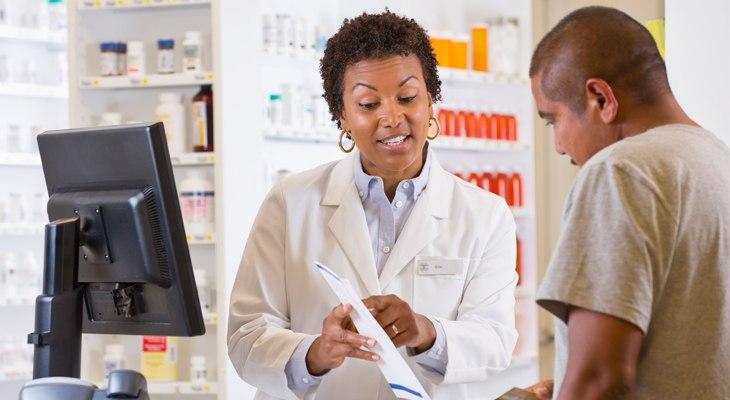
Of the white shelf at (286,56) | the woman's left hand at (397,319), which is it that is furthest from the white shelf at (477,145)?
the woman's left hand at (397,319)

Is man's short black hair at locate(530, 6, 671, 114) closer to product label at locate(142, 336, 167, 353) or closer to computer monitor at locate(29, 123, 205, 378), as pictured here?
computer monitor at locate(29, 123, 205, 378)

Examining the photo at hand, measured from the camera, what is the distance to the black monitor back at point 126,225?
1.81 meters

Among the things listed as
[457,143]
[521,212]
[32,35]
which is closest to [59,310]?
[457,143]

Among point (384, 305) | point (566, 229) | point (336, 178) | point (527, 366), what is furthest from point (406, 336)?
point (527, 366)

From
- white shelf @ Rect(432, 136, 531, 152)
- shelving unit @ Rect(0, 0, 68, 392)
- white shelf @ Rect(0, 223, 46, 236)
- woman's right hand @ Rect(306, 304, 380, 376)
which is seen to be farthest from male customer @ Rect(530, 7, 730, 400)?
shelving unit @ Rect(0, 0, 68, 392)

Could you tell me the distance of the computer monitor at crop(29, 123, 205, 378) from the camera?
1812mm

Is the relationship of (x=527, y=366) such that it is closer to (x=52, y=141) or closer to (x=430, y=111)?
(x=430, y=111)

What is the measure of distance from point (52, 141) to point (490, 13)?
4.14 metres

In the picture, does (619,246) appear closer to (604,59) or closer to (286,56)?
(604,59)

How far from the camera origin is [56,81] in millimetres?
5430

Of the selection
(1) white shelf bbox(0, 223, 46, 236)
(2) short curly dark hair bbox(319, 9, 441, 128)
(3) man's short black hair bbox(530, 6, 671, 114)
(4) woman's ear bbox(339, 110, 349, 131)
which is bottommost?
(1) white shelf bbox(0, 223, 46, 236)

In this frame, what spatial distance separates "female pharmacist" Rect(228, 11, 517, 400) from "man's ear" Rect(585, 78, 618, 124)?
2.65ft

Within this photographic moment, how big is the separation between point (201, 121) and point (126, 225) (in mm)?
2316

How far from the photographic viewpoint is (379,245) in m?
2.18
